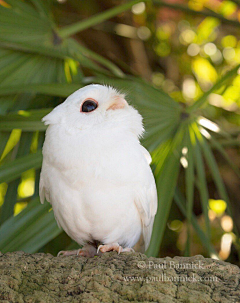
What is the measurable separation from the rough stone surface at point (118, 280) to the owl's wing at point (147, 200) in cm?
33

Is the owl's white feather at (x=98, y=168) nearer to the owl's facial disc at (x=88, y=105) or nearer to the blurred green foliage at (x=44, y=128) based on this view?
the owl's facial disc at (x=88, y=105)

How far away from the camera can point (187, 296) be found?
146 centimetres

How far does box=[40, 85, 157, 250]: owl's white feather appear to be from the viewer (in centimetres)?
190

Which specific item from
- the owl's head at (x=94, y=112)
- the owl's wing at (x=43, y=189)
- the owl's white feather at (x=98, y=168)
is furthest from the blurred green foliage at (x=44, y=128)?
the owl's head at (x=94, y=112)

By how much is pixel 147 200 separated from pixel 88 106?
558mm

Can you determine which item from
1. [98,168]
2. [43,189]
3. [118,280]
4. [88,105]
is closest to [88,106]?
[88,105]

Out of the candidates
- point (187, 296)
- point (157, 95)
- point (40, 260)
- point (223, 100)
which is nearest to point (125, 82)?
point (157, 95)

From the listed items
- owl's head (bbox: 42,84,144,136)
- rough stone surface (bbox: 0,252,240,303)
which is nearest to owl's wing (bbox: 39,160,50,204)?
owl's head (bbox: 42,84,144,136)

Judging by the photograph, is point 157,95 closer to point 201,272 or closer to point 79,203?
point 79,203

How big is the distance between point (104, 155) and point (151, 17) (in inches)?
140

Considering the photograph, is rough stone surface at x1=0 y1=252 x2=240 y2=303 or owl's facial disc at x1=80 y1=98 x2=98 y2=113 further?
owl's facial disc at x1=80 y1=98 x2=98 y2=113

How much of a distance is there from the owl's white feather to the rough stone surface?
0.27 meters

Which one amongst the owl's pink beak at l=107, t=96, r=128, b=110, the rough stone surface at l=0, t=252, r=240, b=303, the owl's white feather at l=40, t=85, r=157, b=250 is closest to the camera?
the rough stone surface at l=0, t=252, r=240, b=303

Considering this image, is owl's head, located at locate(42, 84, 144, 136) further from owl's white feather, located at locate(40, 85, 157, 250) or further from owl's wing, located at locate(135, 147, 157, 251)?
owl's wing, located at locate(135, 147, 157, 251)
